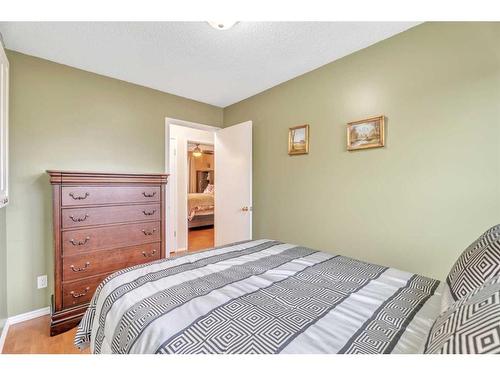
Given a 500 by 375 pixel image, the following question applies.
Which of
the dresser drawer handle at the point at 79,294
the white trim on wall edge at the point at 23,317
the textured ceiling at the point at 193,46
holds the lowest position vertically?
the white trim on wall edge at the point at 23,317

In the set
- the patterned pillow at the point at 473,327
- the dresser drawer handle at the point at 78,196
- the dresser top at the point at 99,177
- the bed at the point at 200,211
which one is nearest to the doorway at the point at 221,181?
the dresser top at the point at 99,177

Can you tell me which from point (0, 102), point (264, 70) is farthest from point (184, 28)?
point (0, 102)

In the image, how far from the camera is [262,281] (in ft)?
4.00

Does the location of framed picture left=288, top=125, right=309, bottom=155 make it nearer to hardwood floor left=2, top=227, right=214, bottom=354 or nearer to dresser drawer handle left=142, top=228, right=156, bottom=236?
dresser drawer handle left=142, top=228, right=156, bottom=236

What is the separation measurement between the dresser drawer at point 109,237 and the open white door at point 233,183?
1035 millimetres

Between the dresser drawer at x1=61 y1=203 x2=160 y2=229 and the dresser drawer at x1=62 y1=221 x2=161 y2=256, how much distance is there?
6 centimetres

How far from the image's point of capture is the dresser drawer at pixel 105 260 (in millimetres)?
2010

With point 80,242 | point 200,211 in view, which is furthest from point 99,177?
point 200,211

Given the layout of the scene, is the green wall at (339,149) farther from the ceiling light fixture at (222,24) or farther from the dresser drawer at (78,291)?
the ceiling light fixture at (222,24)

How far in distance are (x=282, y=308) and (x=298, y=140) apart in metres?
1.99

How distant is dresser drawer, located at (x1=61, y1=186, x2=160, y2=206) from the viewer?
1989mm

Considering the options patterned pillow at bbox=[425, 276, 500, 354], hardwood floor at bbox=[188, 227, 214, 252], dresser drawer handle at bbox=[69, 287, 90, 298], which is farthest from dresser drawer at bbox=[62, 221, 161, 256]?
patterned pillow at bbox=[425, 276, 500, 354]

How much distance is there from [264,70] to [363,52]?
95 cm

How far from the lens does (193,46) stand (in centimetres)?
202
